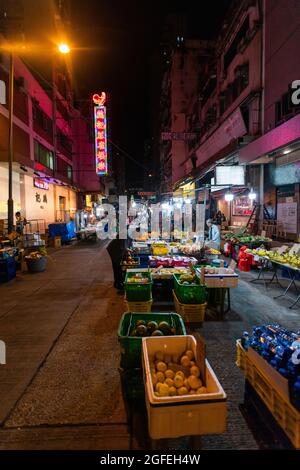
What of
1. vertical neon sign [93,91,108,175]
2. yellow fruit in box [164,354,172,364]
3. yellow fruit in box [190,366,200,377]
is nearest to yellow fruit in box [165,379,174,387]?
yellow fruit in box [190,366,200,377]

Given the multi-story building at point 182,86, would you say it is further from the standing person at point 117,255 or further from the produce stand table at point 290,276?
the standing person at point 117,255

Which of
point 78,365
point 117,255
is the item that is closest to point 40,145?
point 117,255

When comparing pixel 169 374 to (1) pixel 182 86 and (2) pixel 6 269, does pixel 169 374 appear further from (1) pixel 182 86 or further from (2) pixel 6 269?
(1) pixel 182 86

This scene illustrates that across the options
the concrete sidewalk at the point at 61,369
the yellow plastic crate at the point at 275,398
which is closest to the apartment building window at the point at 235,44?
the concrete sidewalk at the point at 61,369

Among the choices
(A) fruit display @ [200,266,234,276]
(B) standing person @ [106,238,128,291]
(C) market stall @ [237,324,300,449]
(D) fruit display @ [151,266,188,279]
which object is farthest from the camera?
(B) standing person @ [106,238,128,291]

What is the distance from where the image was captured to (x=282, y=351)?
280 cm

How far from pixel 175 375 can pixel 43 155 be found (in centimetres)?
2377

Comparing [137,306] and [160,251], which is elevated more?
[160,251]

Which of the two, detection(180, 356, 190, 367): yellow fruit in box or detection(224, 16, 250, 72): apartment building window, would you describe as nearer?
detection(180, 356, 190, 367): yellow fruit in box

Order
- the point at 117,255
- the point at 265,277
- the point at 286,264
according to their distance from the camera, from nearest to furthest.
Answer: the point at 286,264, the point at 117,255, the point at 265,277

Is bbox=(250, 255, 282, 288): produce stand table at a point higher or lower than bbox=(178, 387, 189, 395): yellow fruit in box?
lower

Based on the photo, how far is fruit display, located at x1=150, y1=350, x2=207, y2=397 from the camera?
2566mm

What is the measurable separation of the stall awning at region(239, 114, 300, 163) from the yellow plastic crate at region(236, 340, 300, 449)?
7161mm

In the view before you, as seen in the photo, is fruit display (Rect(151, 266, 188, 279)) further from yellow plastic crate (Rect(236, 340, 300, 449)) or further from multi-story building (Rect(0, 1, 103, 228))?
multi-story building (Rect(0, 1, 103, 228))
